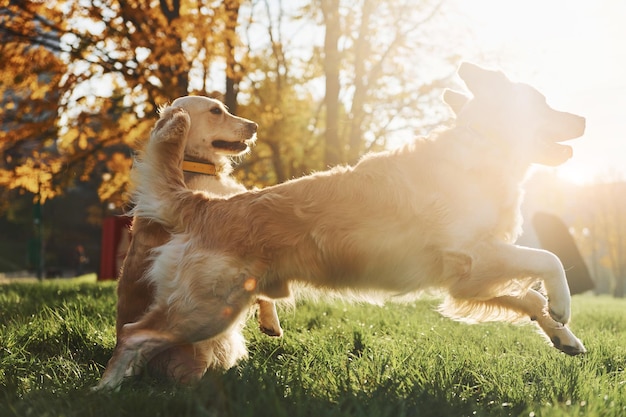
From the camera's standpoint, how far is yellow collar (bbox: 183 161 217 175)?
4582mm

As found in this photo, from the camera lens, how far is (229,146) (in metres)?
5.12

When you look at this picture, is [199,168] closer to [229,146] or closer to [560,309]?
[229,146]

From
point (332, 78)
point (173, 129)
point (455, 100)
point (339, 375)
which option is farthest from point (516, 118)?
point (332, 78)

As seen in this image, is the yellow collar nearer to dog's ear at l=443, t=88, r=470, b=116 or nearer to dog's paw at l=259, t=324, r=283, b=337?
dog's paw at l=259, t=324, r=283, b=337

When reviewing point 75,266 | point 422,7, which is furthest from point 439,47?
point 75,266

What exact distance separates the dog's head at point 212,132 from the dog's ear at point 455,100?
188cm

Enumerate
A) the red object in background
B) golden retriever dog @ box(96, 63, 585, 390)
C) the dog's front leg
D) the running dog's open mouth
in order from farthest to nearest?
the red object in background, the running dog's open mouth, golden retriever dog @ box(96, 63, 585, 390), the dog's front leg

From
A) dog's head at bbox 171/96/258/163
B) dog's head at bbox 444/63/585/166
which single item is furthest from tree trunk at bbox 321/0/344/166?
dog's head at bbox 444/63/585/166

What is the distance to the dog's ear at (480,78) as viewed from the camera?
396 centimetres

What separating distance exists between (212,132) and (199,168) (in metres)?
0.57

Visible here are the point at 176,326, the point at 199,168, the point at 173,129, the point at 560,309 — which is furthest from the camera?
the point at 199,168

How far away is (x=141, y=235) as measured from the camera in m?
3.77

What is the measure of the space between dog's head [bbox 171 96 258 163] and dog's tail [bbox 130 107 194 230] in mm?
1226

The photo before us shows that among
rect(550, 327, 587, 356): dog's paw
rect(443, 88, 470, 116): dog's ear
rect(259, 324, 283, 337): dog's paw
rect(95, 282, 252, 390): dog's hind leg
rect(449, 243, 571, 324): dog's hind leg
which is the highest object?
rect(443, 88, 470, 116): dog's ear
